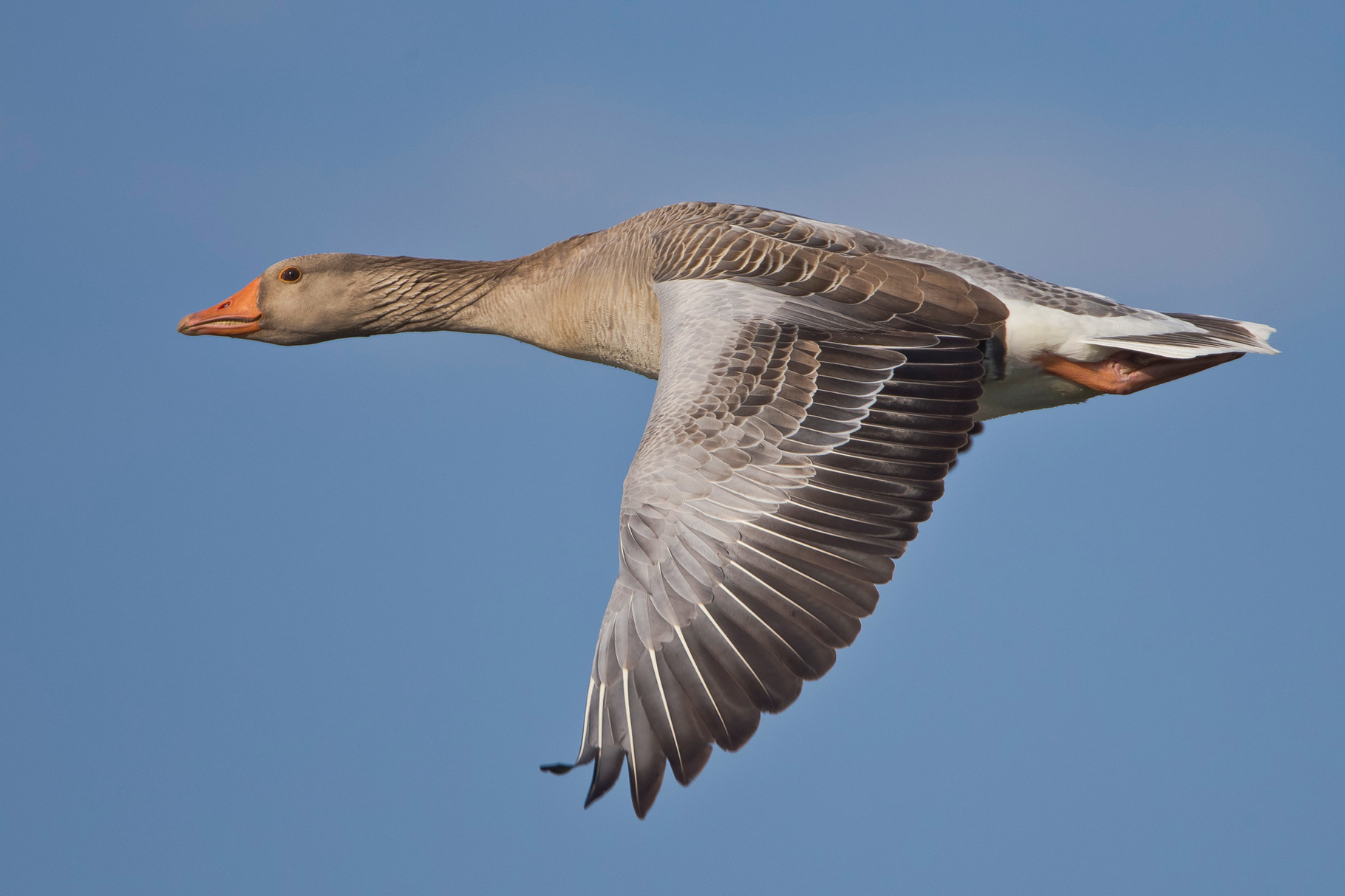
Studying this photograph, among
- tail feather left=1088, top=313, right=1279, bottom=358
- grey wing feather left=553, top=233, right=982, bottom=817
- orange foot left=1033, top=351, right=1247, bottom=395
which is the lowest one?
grey wing feather left=553, top=233, right=982, bottom=817

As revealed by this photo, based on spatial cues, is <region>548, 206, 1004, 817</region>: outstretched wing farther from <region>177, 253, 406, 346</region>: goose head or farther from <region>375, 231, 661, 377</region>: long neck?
<region>177, 253, 406, 346</region>: goose head

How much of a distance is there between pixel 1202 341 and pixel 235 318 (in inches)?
350

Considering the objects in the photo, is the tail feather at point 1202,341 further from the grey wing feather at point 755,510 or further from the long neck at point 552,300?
the long neck at point 552,300

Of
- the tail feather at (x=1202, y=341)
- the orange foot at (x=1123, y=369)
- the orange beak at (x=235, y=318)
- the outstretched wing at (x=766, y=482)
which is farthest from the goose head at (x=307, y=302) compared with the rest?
the tail feather at (x=1202, y=341)

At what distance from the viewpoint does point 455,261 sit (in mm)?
12195

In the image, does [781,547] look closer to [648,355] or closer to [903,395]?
[903,395]

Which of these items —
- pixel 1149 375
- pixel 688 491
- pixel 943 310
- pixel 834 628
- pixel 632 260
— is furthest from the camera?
pixel 632 260

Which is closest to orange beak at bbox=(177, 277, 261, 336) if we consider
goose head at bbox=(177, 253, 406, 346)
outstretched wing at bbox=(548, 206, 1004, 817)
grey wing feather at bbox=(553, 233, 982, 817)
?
goose head at bbox=(177, 253, 406, 346)

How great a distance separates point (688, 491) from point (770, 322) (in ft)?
5.62

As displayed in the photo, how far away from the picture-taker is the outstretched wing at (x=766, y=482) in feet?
22.0

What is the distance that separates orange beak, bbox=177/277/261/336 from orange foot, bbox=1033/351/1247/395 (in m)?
7.53

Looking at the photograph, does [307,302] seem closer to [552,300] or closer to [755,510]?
[552,300]

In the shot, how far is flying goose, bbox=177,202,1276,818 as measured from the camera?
6797 millimetres

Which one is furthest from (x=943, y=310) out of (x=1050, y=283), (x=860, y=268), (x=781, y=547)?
(x=781, y=547)
